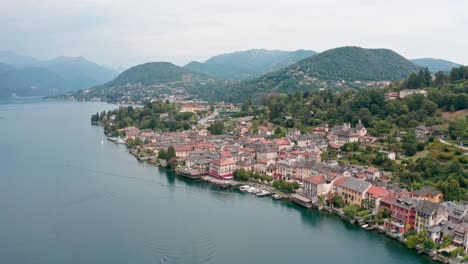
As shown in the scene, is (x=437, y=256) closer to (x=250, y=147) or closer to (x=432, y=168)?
(x=432, y=168)

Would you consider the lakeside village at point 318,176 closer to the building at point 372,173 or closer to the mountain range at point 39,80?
the building at point 372,173

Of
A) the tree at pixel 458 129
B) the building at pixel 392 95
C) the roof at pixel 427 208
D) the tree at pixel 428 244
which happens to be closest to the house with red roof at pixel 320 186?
the roof at pixel 427 208

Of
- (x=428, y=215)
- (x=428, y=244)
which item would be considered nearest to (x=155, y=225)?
(x=428, y=244)

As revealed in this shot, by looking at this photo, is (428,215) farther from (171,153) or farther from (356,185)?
(171,153)

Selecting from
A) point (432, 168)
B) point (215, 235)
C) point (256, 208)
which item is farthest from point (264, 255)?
point (432, 168)

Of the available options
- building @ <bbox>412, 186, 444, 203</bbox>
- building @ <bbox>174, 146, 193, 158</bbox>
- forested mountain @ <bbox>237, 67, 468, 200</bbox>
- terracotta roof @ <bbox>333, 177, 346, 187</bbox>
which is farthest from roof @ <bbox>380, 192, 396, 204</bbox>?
building @ <bbox>174, 146, 193, 158</bbox>

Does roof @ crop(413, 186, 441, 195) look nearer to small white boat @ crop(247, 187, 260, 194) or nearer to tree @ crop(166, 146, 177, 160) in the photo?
small white boat @ crop(247, 187, 260, 194)
